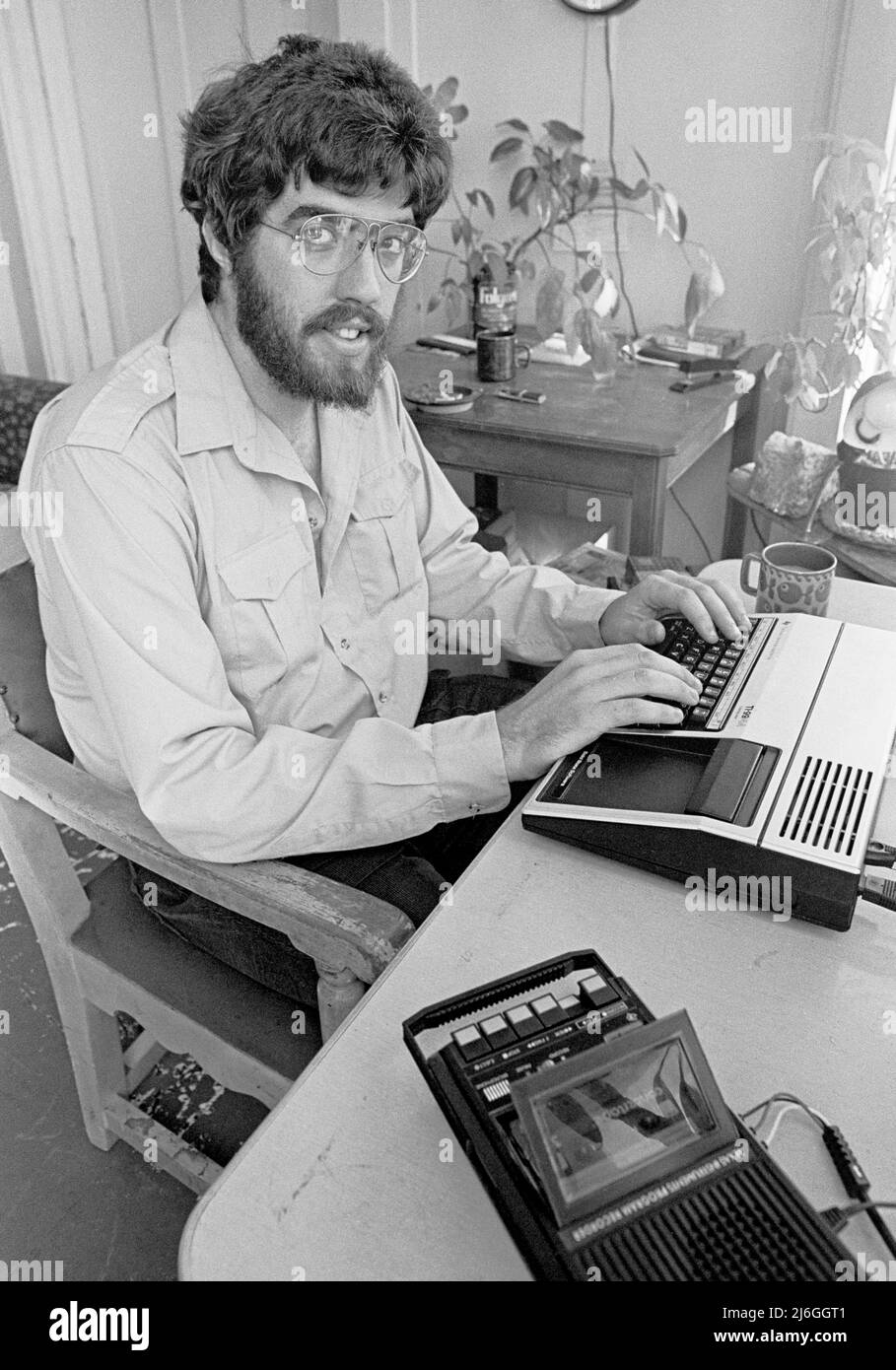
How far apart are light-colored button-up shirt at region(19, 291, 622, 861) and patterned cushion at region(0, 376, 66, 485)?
1630 millimetres

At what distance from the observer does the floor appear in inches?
52.1

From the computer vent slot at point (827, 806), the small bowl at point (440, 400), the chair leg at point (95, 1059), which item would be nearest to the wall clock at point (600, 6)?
the small bowl at point (440, 400)

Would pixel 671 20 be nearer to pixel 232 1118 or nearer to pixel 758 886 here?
pixel 758 886

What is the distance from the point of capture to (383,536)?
1358mm

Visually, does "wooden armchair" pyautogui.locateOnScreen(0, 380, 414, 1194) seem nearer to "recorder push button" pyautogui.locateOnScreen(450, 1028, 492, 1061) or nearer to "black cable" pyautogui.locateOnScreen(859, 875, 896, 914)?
"recorder push button" pyautogui.locateOnScreen(450, 1028, 492, 1061)

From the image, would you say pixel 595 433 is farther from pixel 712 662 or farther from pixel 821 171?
pixel 712 662

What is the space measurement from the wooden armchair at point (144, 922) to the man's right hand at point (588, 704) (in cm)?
21

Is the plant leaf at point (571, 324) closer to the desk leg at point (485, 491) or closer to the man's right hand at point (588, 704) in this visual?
the desk leg at point (485, 491)

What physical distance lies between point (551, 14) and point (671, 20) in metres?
0.27

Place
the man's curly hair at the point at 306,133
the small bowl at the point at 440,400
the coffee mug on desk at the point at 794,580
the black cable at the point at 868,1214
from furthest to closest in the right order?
the small bowl at the point at 440,400 < the coffee mug on desk at the point at 794,580 < the man's curly hair at the point at 306,133 < the black cable at the point at 868,1214

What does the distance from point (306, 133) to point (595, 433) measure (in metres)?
0.94

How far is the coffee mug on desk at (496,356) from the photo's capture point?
7.01ft

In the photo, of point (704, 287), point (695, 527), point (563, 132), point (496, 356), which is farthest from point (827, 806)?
point (563, 132)
